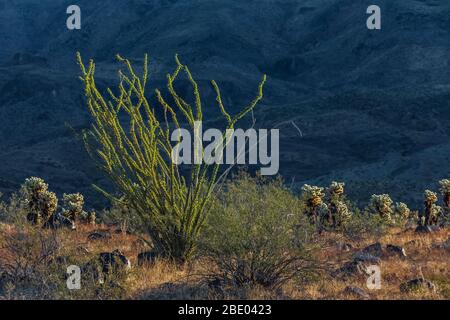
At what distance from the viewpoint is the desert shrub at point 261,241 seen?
6922 mm

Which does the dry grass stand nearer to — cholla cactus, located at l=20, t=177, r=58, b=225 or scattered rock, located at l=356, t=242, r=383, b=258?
scattered rock, located at l=356, t=242, r=383, b=258

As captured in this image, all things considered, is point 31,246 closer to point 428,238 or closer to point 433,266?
point 433,266

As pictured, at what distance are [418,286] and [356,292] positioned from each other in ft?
2.39

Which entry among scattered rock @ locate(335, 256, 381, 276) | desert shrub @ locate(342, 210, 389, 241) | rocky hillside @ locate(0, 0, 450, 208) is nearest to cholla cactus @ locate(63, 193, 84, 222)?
desert shrub @ locate(342, 210, 389, 241)

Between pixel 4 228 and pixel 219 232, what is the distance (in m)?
5.52

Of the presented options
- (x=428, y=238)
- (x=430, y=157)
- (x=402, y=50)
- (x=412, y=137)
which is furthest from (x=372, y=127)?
(x=428, y=238)

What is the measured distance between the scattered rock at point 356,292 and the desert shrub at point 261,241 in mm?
525

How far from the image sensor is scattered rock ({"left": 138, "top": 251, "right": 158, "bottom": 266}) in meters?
8.17

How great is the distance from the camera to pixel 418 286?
680cm

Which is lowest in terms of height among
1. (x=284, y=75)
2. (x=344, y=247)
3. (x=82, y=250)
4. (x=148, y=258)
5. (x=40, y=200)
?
(x=148, y=258)

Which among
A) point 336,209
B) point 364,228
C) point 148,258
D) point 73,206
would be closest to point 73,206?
point 73,206

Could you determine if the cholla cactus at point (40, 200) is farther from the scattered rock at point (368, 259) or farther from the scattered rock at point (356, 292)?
the scattered rock at point (356, 292)

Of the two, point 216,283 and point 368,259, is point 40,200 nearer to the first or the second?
point 216,283

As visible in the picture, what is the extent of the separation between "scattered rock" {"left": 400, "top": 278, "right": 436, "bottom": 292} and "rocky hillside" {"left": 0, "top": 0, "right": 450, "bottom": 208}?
28376 millimetres
